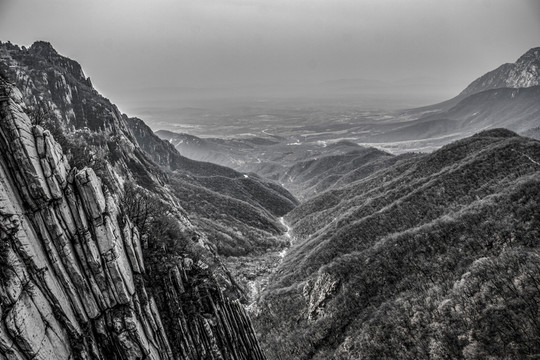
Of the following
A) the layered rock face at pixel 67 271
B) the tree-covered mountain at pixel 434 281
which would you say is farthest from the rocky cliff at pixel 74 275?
the tree-covered mountain at pixel 434 281

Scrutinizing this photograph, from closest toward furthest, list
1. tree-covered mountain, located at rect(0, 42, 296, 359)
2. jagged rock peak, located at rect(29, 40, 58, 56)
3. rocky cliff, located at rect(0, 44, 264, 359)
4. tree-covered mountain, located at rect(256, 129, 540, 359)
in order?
rocky cliff, located at rect(0, 44, 264, 359)
tree-covered mountain, located at rect(0, 42, 296, 359)
tree-covered mountain, located at rect(256, 129, 540, 359)
jagged rock peak, located at rect(29, 40, 58, 56)

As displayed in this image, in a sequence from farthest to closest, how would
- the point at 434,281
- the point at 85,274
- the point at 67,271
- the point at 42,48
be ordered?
the point at 42,48
the point at 434,281
the point at 85,274
the point at 67,271

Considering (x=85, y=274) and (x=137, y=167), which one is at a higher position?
(x=137, y=167)

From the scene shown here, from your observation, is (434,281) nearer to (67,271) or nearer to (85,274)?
(85,274)

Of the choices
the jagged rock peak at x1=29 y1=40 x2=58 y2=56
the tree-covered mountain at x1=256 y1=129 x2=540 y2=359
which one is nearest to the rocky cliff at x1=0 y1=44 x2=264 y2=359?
the tree-covered mountain at x1=256 y1=129 x2=540 y2=359

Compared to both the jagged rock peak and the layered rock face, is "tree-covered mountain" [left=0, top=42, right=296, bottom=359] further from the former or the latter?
the jagged rock peak

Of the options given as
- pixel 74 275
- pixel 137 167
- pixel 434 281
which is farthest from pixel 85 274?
pixel 137 167

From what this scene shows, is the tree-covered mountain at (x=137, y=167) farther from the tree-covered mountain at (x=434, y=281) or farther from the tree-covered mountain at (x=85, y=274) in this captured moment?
the tree-covered mountain at (x=85, y=274)
